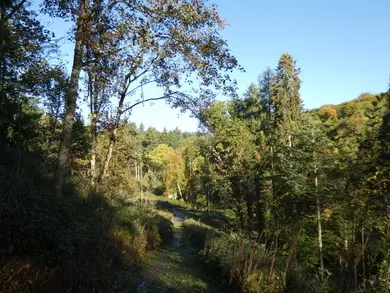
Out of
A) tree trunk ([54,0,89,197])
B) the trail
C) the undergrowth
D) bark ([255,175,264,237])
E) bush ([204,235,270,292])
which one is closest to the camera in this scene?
the undergrowth

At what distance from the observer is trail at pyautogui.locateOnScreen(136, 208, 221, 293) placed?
31.5 ft

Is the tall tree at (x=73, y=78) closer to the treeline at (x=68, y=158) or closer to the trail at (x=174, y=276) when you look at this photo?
the treeline at (x=68, y=158)

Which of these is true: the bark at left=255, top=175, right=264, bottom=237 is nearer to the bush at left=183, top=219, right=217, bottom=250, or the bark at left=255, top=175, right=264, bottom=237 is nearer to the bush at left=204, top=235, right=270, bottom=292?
the bush at left=183, top=219, right=217, bottom=250

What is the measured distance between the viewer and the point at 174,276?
449 inches

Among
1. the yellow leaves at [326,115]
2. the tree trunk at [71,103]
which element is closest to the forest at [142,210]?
the tree trunk at [71,103]

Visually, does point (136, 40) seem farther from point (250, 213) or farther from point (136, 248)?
point (250, 213)

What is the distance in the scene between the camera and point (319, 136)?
578 inches

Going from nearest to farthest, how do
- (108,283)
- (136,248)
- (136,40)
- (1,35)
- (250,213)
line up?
1. (1,35)
2. (108,283)
3. (136,40)
4. (136,248)
5. (250,213)

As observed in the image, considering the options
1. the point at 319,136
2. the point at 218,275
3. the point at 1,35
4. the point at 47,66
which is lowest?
the point at 218,275

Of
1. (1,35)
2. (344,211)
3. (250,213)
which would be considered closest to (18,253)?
(1,35)

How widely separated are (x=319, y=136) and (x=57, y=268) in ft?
40.1

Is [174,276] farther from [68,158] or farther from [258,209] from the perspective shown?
[258,209]

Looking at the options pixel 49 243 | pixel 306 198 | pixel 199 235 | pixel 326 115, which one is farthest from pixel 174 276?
pixel 326 115

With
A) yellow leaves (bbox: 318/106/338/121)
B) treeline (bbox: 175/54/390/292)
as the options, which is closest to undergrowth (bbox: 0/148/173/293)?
treeline (bbox: 175/54/390/292)
